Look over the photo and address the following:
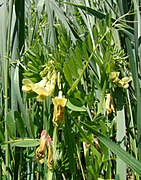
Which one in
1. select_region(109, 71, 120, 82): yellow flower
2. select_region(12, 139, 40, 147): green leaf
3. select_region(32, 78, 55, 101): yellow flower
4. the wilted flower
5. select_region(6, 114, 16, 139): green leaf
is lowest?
select_region(12, 139, 40, 147): green leaf

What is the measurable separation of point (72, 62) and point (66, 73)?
0.02 metres

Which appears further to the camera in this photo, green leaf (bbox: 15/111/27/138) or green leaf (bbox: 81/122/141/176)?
green leaf (bbox: 15/111/27/138)

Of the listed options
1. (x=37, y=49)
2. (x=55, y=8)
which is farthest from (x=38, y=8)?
(x=37, y=49)

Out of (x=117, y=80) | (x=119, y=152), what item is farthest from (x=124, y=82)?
(x=119, y=152)

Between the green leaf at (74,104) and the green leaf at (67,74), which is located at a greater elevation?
the green leaf at (67,74)

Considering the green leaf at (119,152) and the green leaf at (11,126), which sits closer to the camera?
the green leaf at (119,152)

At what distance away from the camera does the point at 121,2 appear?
0.54 m

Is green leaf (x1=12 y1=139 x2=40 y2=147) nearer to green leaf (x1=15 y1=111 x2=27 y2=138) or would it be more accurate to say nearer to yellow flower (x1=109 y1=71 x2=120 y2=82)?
green leaf (x1=15 y1=111 x2=27 y2=138)

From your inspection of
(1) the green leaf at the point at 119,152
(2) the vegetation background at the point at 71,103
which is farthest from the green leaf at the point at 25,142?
(1) the green leaf at the point at 119,152

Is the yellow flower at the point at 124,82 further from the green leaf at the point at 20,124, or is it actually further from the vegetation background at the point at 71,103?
the green leaf at the point at 20,124

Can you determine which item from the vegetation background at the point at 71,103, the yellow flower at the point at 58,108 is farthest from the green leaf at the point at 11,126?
the yellow flower at the point at 58,108

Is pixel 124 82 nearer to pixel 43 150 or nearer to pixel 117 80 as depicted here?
pixel 117 80

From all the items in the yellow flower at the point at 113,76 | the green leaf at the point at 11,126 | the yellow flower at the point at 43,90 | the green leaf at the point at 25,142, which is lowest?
the green leaf at the point at 25,142

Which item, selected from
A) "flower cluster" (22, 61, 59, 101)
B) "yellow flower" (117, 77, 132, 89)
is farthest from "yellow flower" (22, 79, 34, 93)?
"yellow flower" (117, 77, 132, 89)
